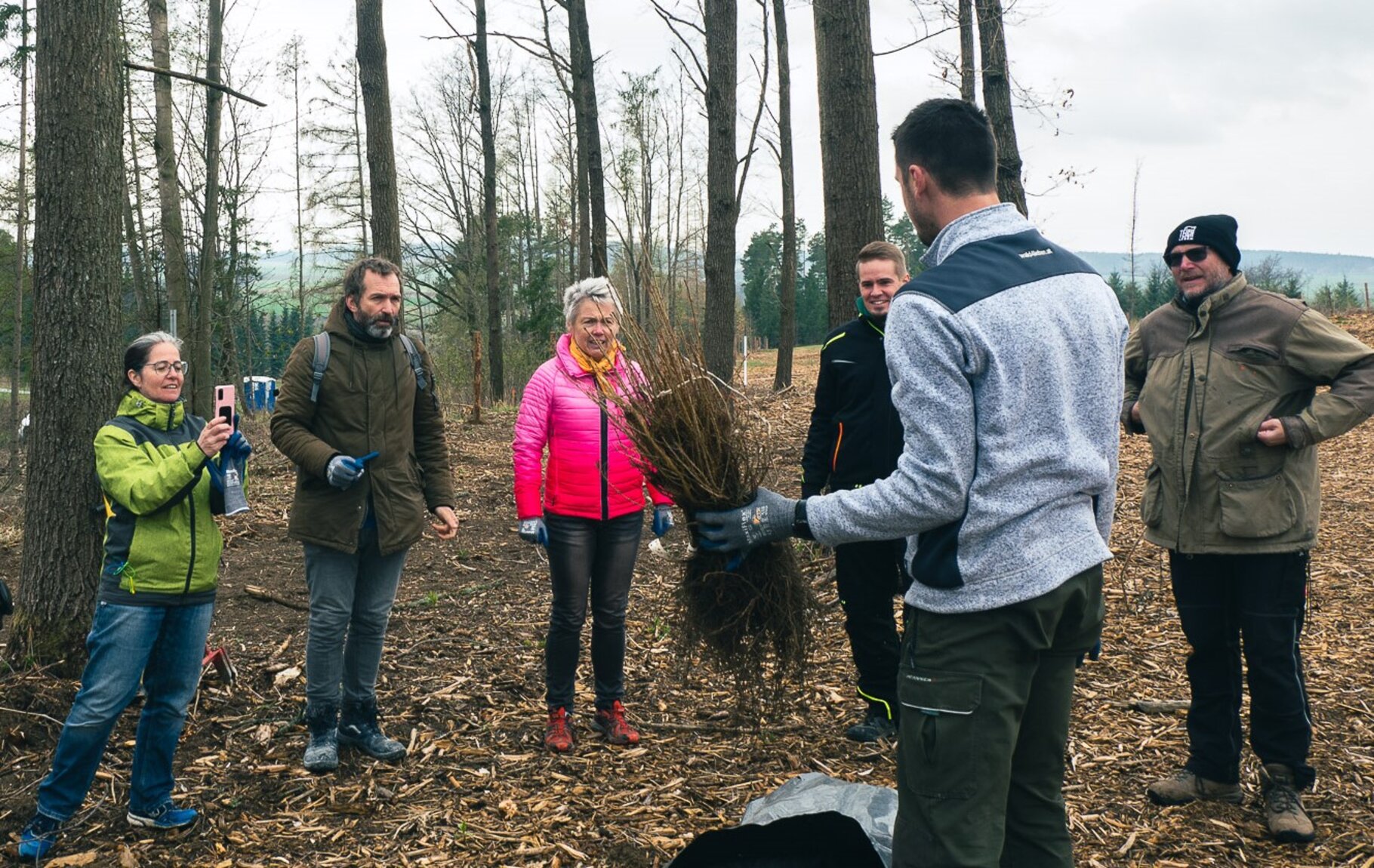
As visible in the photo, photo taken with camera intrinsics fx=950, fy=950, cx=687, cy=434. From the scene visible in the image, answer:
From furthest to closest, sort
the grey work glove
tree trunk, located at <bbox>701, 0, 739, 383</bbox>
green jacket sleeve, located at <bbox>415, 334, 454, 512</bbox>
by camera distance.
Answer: tree trunk, located at <bbox>701, 0, 739, 383</bbox>, green jacket sleeve, located at <bbox>415, 334, 454, 512</bbox>, the grey work glove

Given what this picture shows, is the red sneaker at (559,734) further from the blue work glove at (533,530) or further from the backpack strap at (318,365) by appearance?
the backpack strap at (318,365)

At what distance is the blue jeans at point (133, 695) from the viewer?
10.9 ft

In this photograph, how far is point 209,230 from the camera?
15.7m

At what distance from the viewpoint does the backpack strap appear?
3902 mm

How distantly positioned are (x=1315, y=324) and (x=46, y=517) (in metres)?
5.32

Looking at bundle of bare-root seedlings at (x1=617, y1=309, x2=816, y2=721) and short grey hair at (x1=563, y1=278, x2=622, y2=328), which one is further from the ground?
short grey hair at (x1=563, y1=278, x2=622, y2=328)

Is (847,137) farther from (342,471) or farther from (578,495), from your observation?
(342,471)

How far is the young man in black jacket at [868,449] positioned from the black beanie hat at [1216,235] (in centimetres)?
111

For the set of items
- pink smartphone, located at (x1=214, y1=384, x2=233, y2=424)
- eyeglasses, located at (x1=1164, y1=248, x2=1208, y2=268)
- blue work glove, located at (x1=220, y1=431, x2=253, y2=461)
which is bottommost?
blue work glove, located at (x1=220, y1=431, x2=253, y2=461)

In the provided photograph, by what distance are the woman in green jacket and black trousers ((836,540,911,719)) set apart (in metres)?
2.51

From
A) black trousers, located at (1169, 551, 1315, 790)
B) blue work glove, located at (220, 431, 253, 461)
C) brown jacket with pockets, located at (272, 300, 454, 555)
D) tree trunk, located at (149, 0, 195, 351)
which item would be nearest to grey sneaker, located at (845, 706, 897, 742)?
black trousers, located at (1169, 551, 1315, 790)

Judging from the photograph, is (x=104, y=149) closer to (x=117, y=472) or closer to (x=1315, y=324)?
(x=117, y=472)

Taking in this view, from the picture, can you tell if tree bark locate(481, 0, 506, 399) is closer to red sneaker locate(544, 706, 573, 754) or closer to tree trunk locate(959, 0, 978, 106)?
tree trunk locate(959, 0, 978, 106)

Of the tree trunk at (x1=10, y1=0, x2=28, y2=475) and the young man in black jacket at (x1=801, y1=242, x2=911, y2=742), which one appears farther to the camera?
the tree trunk at (x1=10, y1=0, x2=28, y2=475)
